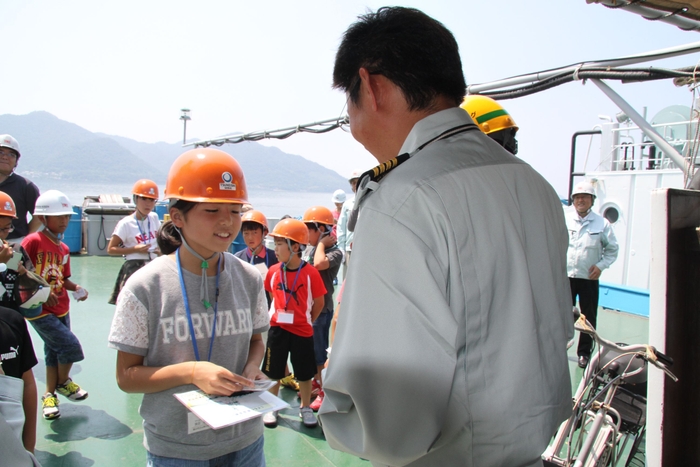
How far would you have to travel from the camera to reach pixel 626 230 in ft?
33.3

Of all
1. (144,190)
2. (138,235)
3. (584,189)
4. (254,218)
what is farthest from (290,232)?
(584,189)

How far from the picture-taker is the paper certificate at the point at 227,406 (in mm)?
1521

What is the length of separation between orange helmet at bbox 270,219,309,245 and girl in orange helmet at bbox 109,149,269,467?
218cm

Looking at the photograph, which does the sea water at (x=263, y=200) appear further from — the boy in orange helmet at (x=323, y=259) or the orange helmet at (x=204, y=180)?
the orange helmet at (x=204, y=180)

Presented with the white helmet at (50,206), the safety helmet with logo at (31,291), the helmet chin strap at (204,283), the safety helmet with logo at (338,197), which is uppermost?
the safety helmet with logo at (338,197)

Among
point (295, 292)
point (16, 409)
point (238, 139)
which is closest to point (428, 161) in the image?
point (16, 409)

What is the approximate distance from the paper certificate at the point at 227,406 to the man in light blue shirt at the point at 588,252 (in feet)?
17.2

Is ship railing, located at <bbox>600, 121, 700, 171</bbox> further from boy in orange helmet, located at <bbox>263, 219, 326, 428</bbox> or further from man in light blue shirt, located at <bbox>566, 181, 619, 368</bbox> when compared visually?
boy in orange helmet, located at <bbox>263, 219, 326, 428</bbox>

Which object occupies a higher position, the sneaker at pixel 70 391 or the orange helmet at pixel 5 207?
the orange helmet at pixel 5 207

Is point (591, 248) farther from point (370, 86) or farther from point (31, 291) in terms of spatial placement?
point (31, 291)

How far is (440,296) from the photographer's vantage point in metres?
0.86

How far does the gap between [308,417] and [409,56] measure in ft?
11.6

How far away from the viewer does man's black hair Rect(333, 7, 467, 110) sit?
1.11 m

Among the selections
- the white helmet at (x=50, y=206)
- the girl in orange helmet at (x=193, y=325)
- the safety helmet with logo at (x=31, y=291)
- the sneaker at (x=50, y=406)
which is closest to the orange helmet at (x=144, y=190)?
the white helmet at (x=50, y=206)
